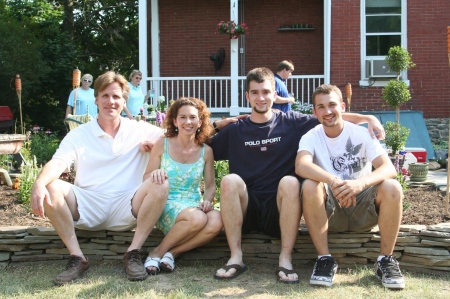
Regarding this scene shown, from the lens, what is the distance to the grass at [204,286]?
11.8 feet

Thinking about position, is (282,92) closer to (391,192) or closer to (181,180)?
(181,180)

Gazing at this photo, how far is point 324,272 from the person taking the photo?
376 cm

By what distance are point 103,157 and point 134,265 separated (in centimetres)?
78

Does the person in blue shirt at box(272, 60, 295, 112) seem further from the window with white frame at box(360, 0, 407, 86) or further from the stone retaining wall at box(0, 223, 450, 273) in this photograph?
the stone retaining wall at box(0, 223, 450, 273)

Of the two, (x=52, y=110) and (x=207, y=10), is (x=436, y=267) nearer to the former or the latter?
(x=207, y=10)

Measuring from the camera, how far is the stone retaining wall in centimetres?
407

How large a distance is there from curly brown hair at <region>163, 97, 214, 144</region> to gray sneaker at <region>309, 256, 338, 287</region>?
117 cm

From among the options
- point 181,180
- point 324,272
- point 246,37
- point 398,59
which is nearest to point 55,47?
point 246,37

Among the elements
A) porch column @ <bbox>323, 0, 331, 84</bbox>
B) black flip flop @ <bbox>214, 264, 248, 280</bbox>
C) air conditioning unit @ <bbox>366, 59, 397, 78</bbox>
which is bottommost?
black flip flop @ <bbox>214, 264, 248, 280</bbox>

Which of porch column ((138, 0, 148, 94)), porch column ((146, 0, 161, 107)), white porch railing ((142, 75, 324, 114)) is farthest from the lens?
porch column ((146, 0, 161, 107))

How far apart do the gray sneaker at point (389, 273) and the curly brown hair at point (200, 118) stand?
143 centimetres

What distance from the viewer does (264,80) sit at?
13.7ft

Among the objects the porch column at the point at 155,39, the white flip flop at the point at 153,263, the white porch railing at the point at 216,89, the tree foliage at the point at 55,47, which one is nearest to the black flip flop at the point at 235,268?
the white flip flop at the point at 153,263

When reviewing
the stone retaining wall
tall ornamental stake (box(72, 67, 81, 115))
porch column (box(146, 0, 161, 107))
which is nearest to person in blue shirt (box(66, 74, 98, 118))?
tall ornamental stake (box(72, 67, 81, 115))
